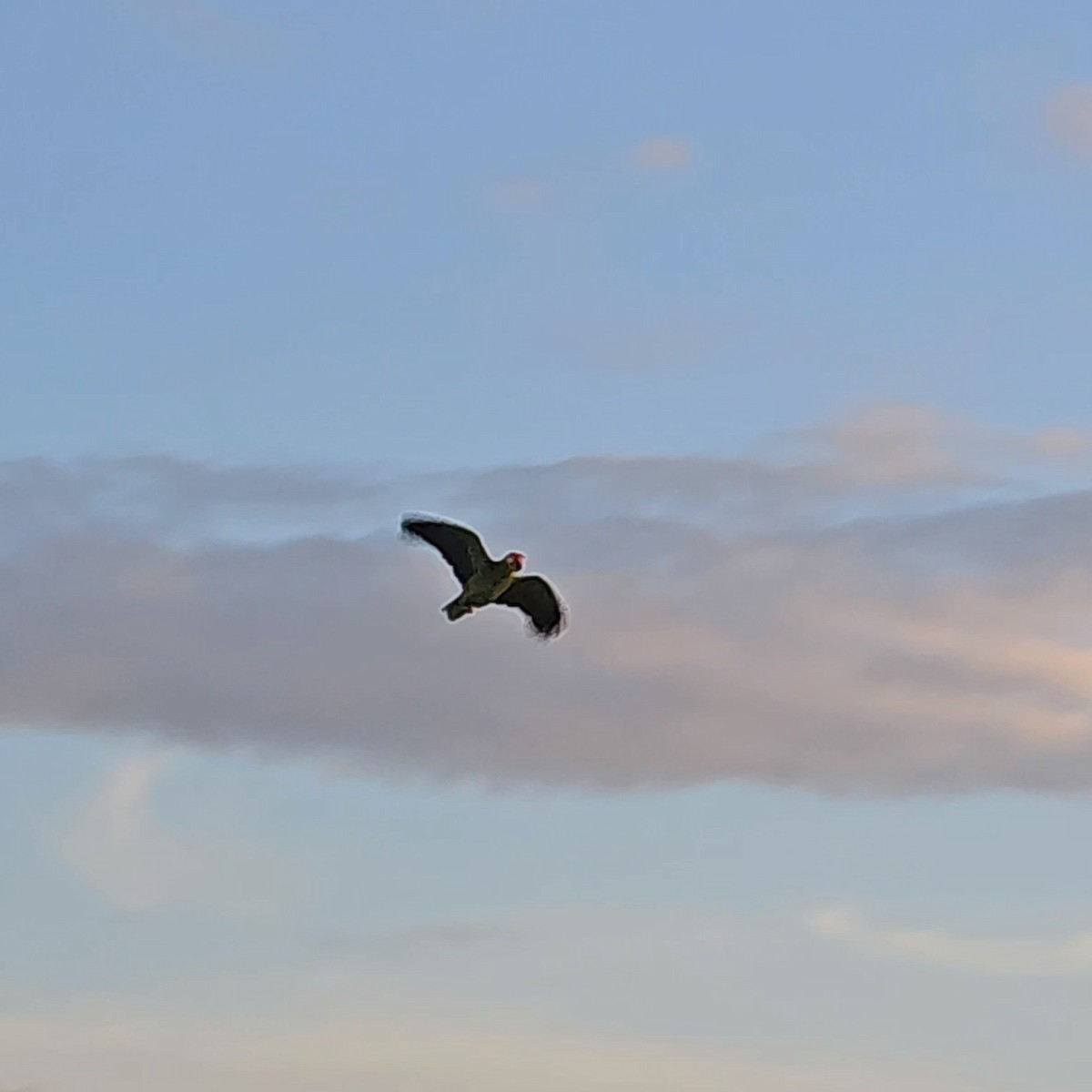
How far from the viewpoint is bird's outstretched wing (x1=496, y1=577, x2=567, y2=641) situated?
294ft

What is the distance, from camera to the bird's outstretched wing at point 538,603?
89.5 metres

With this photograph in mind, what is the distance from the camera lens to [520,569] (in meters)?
88.8

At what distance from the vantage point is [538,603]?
90000 mm

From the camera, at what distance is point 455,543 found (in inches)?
3497

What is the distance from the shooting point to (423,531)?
8981cm

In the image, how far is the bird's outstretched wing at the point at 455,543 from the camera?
8833 centimetres

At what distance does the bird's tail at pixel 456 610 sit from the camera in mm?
88000

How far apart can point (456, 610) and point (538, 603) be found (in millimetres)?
3351

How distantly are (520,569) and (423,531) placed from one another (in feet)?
12.5

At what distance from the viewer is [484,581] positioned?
88562 mm

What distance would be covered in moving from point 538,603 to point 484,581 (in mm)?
2473

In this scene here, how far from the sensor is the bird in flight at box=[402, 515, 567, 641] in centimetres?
8838

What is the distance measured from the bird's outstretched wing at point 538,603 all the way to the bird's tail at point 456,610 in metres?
1.43

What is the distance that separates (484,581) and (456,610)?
1.41 metres
